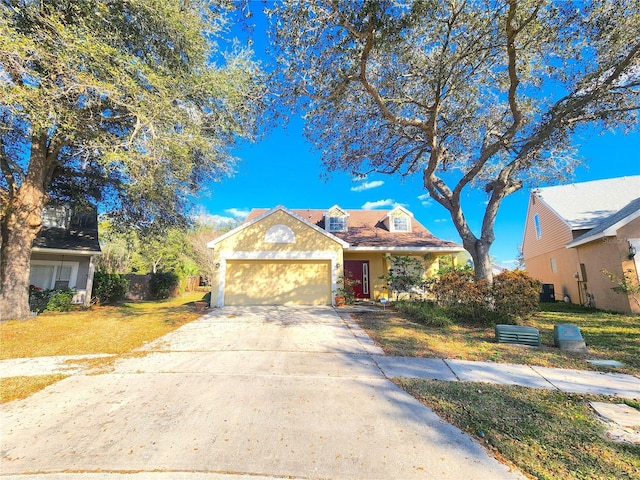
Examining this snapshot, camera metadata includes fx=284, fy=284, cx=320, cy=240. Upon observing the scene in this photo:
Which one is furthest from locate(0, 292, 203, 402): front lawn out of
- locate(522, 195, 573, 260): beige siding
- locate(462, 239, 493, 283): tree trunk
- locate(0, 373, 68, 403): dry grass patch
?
locate(522, 195, 573, 260): beige siding

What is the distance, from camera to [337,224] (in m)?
16.5

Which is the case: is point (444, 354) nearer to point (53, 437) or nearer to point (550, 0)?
point (53, 437)

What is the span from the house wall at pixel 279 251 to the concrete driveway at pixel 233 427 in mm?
7536

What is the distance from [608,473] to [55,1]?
12.8m

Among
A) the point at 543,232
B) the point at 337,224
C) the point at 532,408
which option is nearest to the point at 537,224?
the point at 543,232

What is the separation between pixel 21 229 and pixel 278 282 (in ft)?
29.4

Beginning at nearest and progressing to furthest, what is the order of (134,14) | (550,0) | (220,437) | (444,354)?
(220,437) → (444,354) → (550,0) → (134,14)

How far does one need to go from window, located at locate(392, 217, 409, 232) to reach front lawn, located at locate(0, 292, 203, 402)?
1124cm

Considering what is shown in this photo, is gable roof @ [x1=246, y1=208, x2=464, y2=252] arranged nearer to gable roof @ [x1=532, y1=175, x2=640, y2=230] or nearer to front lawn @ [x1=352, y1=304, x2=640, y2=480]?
gable roof @ [x1=532, y1=175, x2=640, y2=230]

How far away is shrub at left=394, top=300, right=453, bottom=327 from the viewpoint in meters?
8.02

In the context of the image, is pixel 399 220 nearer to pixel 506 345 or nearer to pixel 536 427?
pixel 506 345

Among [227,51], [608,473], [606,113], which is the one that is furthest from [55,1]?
[606,113]

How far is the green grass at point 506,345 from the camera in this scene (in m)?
5.40

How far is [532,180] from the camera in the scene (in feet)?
35.2
